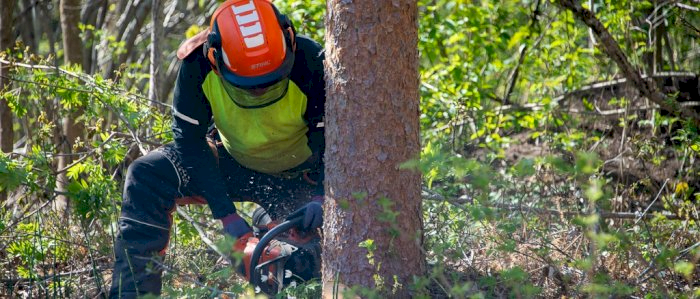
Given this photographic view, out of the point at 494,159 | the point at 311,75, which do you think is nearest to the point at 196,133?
the point at 311,75

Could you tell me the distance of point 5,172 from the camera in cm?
427

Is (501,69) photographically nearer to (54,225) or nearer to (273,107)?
(273,107)

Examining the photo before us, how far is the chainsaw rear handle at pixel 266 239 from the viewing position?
379 cm

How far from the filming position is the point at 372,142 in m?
3.59

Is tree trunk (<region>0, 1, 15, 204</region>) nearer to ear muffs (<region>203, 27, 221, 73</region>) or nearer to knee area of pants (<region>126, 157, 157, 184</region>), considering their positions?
knee area of pants (<region>126, 157, 157, 184</region>)

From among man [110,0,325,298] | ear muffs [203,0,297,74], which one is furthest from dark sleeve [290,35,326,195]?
ear muffs [203,0,297,74]

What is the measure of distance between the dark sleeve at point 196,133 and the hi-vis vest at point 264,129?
2.4 inches

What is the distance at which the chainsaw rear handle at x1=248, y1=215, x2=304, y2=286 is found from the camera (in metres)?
3.79

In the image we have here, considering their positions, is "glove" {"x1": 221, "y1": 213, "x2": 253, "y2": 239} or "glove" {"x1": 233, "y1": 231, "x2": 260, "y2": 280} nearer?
"glove" {"x1": 233, "y1": 231, "x2": 260, "y2": 280}

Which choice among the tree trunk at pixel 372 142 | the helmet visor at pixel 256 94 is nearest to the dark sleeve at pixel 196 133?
the helmet visor at pixel 256 94

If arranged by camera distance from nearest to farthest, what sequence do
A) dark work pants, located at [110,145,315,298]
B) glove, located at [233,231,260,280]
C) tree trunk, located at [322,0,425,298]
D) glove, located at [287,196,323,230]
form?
tree trunk, located at [322,0,425,298], glove, located at [287,196,323,230], glove, located at [233,231,260,280], dark work pants, located at [110,145,315,298]

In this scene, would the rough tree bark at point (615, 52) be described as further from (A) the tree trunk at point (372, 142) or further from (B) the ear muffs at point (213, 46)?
(B) the ear muffs at point (213, 46)

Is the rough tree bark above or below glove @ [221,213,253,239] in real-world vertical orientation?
above

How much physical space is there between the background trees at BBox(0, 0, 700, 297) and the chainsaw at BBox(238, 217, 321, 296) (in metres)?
0.21
